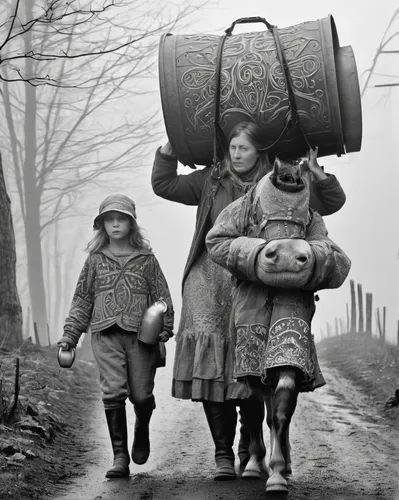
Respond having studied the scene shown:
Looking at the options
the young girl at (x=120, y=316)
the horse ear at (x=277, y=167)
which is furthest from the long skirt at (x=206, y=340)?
the horse ear at (x=277, y=167)

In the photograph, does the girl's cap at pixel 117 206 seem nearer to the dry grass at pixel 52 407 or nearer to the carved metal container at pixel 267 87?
the carved metal container at pixel 267 87

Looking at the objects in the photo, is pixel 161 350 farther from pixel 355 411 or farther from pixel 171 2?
pixel 171 2

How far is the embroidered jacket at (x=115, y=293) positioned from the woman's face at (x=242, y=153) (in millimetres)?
813

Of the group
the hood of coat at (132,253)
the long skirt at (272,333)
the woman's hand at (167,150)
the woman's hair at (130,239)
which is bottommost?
the long skirt at (272,333)

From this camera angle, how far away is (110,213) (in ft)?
21.6

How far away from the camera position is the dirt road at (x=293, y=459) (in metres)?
5.62

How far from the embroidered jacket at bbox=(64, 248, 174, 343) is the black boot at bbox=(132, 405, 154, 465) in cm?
52

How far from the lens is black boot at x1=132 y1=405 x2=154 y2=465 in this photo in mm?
6391

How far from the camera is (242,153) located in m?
6.19

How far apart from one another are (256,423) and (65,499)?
1249 mm

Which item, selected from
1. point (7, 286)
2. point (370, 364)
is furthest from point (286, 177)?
point (370, 364)

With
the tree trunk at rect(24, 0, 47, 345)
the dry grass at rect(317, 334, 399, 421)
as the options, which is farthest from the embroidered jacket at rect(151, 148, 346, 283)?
the tree trunk at rect(24, 0, 47, 345)

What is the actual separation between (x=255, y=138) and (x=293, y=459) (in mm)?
2145

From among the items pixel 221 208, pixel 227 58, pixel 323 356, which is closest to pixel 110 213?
pixel 221 208
